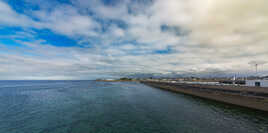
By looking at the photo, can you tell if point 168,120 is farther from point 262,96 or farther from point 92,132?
point 262,96

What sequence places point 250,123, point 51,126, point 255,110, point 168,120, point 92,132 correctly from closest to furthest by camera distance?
point 92,132 < point 51,126 < point 250,123 < point 168,120 < point 255,110

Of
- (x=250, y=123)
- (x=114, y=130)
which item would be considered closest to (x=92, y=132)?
(x=114, y=130)

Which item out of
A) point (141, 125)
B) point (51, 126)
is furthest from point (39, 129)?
point (141, 125)

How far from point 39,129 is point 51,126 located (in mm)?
1098

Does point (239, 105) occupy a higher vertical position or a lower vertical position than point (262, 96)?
lower

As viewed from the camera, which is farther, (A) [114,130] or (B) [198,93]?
(B) [198,93]

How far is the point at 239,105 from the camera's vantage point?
22.3 m

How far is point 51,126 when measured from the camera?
12.8 m

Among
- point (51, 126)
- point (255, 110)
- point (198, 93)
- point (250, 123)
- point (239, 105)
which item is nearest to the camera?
point (51, 126)

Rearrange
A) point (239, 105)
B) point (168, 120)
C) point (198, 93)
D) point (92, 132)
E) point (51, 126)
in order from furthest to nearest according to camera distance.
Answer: point (198, 93), point (239, 105), point (168, 120), point (51, 126), point (92, 132)

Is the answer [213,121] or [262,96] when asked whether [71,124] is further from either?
[262,96]

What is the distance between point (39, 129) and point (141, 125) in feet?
39.2

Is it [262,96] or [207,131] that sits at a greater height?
[262,96]

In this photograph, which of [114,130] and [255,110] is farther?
[255,110]
